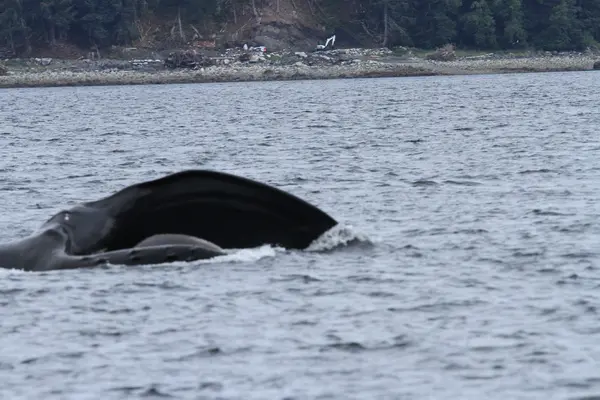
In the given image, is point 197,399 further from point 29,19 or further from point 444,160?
point 29,19

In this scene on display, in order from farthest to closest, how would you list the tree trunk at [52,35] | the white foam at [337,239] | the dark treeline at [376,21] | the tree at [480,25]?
the tree trunk at [52,35]
the dark treeline at [376,21]
the tree at [480,25]
the white foam at [337,239]

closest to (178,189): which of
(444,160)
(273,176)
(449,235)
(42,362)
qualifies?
(42,362)

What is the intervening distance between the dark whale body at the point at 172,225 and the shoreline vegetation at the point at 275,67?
339 feet

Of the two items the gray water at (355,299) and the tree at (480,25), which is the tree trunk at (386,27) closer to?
the tree at (480,25)

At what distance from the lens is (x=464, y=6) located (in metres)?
131

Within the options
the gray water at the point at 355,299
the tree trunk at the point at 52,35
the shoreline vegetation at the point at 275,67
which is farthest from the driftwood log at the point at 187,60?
the gray water at the point at 355,299

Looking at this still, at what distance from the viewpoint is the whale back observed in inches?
647

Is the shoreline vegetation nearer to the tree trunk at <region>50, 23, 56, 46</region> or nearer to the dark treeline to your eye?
the tree trunk at <region>50, 23, 56, 46</region>

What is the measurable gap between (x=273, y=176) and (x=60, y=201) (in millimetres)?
6707

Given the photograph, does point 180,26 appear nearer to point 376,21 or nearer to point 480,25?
point 376,21

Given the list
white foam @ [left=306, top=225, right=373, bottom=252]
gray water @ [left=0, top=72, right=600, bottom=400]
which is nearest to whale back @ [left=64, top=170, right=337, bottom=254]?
gray water @ [left=0, top=72, right=600, bottom=400]

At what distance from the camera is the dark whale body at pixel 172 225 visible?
1648cm

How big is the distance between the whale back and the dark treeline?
4384 inches

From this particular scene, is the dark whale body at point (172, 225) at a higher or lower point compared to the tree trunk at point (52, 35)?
higher
